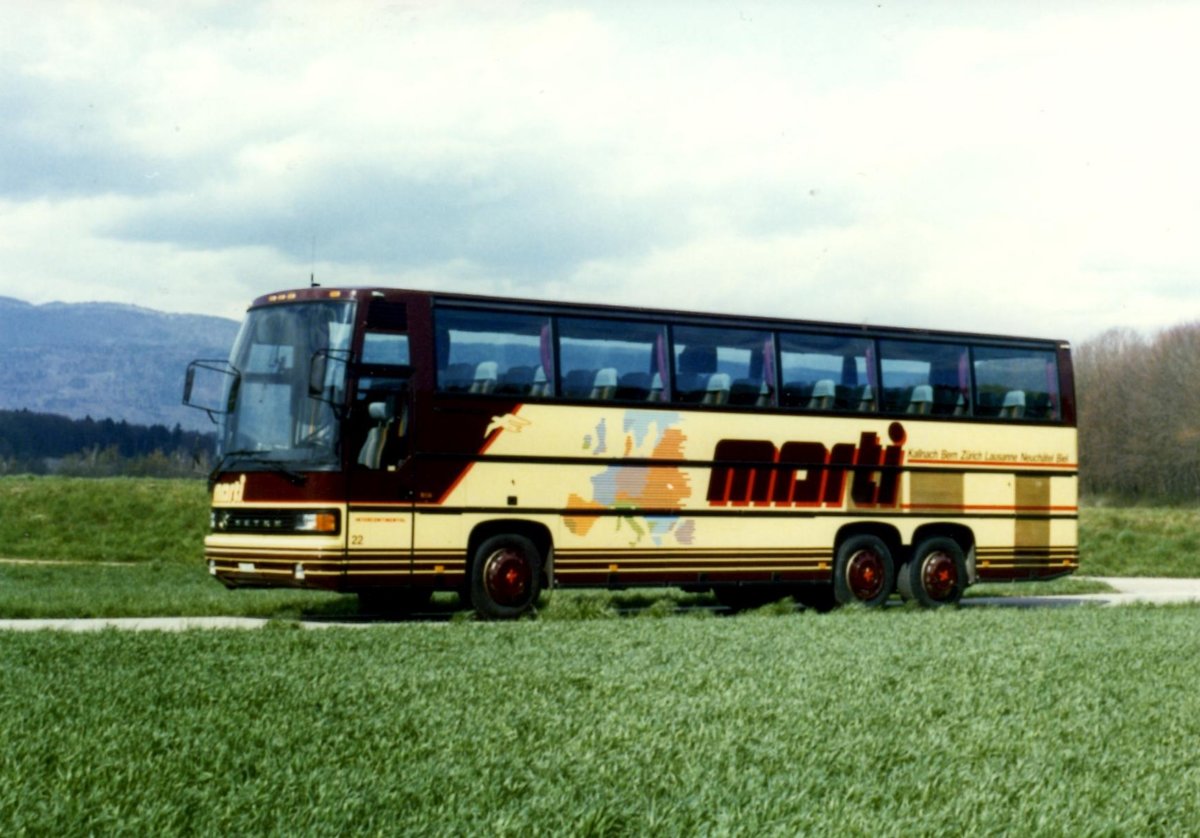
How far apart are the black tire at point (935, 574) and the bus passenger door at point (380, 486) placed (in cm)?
689

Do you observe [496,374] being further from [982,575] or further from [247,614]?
[982,575]

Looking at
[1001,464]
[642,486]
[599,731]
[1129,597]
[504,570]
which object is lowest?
[1129,597]

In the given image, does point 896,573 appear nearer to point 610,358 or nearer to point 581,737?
point 610,358

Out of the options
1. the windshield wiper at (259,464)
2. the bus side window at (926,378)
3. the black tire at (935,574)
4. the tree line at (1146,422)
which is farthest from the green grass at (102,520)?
the tree line at (1146,422)

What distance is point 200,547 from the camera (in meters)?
42.8

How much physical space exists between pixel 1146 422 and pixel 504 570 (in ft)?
252

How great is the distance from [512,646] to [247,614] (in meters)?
A: 6.38

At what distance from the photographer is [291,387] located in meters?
16.8

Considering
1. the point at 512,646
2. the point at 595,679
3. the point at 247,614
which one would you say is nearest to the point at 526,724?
the point at 595,679

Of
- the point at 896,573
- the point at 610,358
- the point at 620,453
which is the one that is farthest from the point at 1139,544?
the point at 610,358

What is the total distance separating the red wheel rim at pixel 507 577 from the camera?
17.2m

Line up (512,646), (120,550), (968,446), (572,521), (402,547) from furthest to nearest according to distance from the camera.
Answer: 1. (120,550)
2. (968,446)
3. (572,521)
4. (402,547)
5. (512,646)

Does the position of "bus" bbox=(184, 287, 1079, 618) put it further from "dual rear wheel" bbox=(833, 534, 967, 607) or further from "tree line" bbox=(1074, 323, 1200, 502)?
"tree line" bbox=(1074, 323, 1200, 502)

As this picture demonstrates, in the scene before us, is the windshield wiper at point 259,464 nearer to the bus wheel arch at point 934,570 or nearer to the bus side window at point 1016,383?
the bus wheel arch at point 934,570
